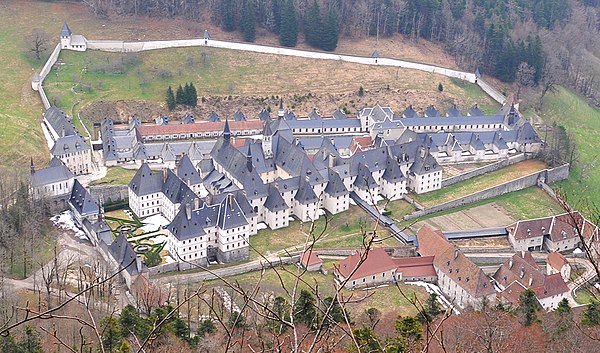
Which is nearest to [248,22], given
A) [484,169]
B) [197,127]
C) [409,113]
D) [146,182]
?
[197,127]

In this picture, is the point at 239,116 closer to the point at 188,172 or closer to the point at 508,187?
the point at 188,172

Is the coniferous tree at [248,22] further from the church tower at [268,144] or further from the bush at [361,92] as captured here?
the church tower at [268,144]

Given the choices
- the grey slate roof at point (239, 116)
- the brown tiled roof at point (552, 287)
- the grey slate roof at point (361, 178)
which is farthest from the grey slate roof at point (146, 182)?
the brown tiled roof at point (552, 287)

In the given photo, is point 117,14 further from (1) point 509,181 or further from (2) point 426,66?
(1) point 509,181

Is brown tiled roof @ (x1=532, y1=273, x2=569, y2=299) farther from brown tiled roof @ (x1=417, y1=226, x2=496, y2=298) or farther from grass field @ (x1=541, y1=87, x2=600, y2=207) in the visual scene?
grass field @ (x1=541, y1=87, x2=600, y2=207)

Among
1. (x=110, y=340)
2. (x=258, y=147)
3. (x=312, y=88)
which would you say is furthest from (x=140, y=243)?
(x=312, y=88)

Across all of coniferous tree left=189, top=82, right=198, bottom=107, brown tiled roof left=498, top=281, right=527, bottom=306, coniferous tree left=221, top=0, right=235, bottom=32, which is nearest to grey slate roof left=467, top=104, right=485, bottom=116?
coniferous tree left=189, top=82, right=198, bottom=107
